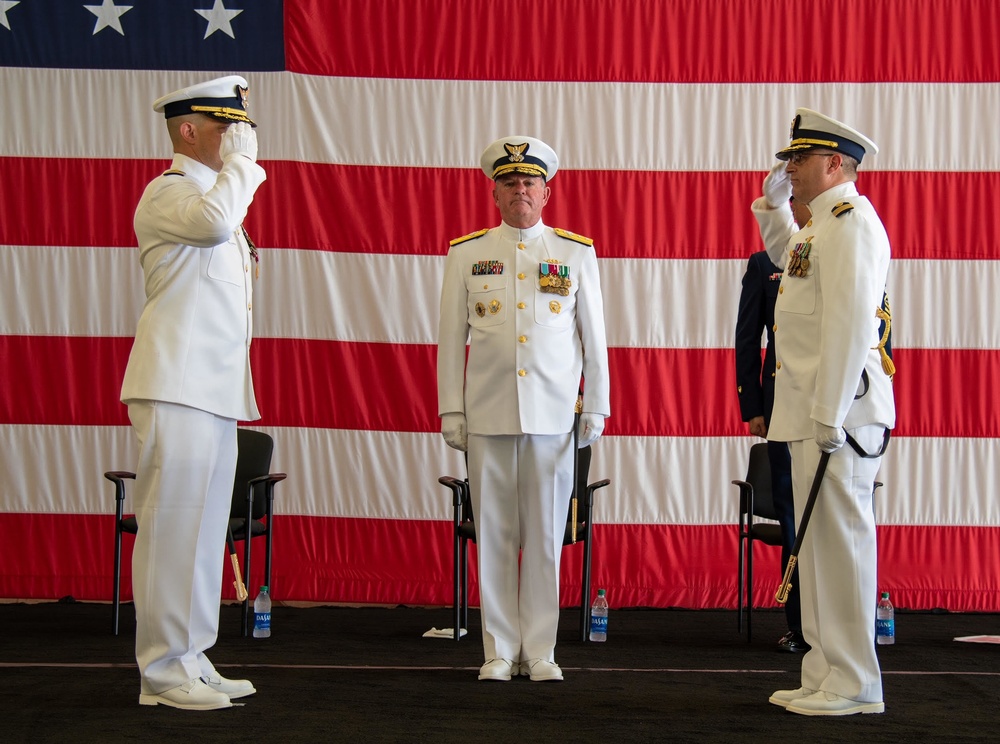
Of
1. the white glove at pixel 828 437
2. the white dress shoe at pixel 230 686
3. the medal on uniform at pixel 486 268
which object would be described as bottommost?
the white dress shoe at pixel 230 686

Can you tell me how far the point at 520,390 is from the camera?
3176 mm

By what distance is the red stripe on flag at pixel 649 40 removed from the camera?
187 inches

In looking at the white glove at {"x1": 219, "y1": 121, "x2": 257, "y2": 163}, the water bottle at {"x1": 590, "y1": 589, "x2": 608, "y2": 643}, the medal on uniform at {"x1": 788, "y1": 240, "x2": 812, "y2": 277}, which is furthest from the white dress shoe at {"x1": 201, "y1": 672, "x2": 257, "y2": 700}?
the medal on uniform at {"x1": 788, "y1": 240, "x2": 812, "y2": 277}

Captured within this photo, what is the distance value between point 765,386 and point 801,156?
1.11 metres

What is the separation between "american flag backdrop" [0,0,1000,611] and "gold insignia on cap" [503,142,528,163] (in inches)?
59.3

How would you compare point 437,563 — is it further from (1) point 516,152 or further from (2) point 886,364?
(2) point 886,364

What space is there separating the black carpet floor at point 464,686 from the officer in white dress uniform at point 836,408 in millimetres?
163

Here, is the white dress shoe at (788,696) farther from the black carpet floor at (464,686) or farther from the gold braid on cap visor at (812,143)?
the gold braid on cap visor at (812,143)

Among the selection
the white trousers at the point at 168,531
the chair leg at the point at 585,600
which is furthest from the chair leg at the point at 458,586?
the white trousers at the point at 168,531

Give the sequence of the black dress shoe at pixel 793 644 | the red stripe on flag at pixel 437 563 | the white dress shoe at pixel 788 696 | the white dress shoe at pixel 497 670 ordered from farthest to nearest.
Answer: the red stripe on flag at pixel 437 563 < the black dress shoe at pixel 793 644 < the white dress shoe at pixel 497 670 < the white dress shoe at pixel 788 696

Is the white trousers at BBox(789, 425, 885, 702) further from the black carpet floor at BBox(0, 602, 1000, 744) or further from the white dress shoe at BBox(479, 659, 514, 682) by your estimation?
the white dress shoe at BBox(479, 659, 514, 682)

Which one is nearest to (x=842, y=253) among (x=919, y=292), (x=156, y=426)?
(x=156, y=426)

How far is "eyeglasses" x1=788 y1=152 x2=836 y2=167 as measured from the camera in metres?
2.95

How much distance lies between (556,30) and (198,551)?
3047mm
